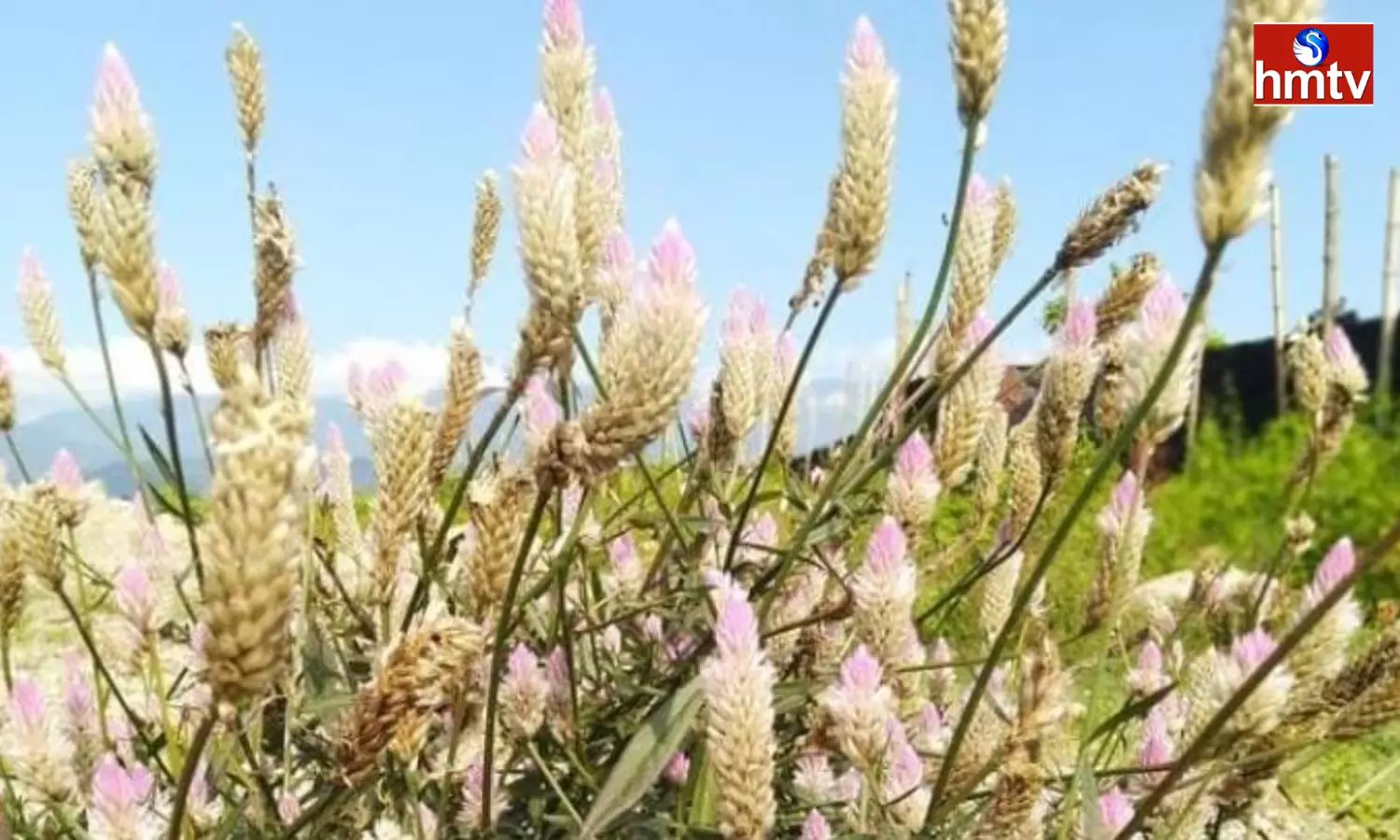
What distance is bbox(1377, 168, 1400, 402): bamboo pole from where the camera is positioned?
33.0 ft

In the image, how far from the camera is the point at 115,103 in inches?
55.4

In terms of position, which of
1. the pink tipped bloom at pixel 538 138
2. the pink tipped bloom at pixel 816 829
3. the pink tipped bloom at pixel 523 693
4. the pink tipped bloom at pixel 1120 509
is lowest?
the pink tipped bloom at pixel 816 829

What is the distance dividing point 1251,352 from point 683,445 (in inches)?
415

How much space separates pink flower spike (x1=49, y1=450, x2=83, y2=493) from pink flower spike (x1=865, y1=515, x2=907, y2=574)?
39.4 inches

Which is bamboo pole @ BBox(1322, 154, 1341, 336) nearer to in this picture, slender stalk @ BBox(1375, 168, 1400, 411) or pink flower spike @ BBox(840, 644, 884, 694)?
slender stalk @ BBox(1375, 168, 1400, 411)

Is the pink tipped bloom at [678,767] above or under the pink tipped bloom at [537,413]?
under

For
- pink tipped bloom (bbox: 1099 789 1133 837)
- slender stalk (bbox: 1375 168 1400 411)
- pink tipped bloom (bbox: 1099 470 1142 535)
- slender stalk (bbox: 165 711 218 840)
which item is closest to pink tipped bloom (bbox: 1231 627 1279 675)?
pink tipped bloom (bbox: 1099 789 1133 837)

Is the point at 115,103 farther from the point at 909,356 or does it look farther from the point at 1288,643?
the point at 1288,643

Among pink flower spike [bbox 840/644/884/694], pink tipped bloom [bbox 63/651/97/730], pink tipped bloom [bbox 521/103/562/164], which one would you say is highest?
pink tipped bloom [bbox 521/103/562/164]

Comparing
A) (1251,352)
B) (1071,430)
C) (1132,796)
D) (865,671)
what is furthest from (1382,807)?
(1251,352)

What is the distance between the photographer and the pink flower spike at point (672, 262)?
1060mm

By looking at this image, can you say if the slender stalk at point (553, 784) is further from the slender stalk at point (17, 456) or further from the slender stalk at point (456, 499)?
the slender stalk at point (17, 456)

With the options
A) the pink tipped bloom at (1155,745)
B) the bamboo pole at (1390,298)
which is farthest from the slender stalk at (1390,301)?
the pink tipped bloom at (1155,745)

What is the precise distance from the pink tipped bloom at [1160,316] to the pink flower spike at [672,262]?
396mm
